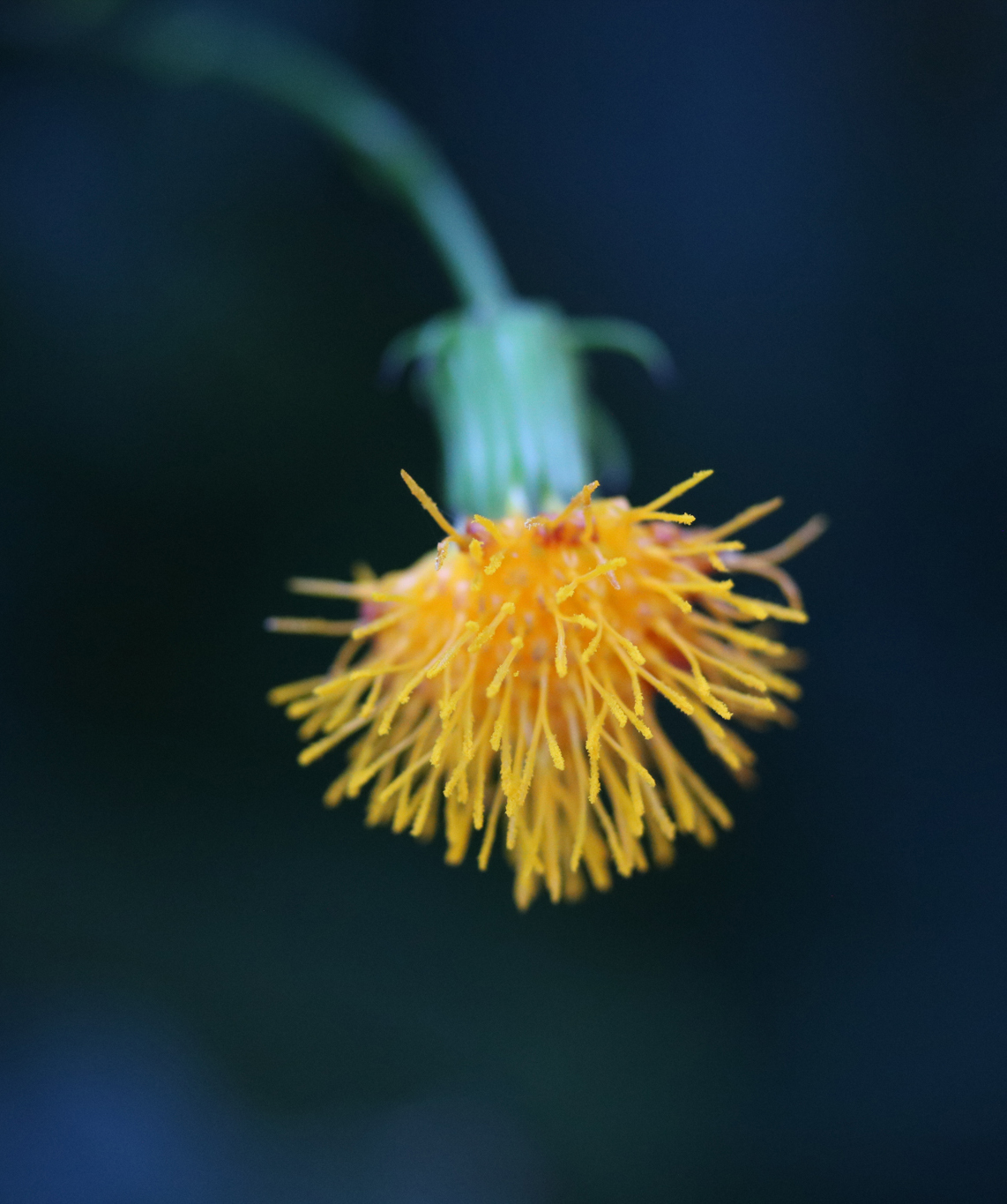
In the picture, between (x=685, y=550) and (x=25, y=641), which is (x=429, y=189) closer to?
(x=685, y=550)

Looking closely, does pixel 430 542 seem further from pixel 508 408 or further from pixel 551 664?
pixel 551 664

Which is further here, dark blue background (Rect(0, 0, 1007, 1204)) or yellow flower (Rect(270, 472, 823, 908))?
dark blue background (Rect(0, 0, 1007, 1204))

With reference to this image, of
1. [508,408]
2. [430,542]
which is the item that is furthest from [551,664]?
[430,542]

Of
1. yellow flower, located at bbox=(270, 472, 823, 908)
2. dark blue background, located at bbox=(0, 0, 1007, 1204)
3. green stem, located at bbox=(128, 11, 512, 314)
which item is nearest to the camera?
yellow flower, located at bbox=(270, 472, 823, 908)

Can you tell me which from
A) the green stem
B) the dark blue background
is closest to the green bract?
the green stem

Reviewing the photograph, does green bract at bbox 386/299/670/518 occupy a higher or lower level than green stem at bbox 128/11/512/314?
A: lower

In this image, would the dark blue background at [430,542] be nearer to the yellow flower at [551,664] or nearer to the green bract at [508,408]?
the green bract at [508,408]

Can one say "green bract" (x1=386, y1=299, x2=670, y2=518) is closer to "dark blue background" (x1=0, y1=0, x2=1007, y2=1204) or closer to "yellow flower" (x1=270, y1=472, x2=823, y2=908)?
"yellow flower" (x1=270, y1=472, x2=823, y2=908)
